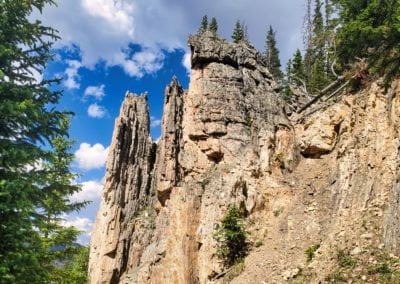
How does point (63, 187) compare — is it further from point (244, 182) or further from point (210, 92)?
point (210, 92)

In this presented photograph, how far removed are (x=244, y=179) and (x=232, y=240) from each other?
501 centimetres

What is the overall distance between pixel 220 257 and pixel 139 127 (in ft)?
72.7

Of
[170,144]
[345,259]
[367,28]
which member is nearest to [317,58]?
[170,144]

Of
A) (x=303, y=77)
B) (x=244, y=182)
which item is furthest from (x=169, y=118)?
Result: (x=303, y=77)

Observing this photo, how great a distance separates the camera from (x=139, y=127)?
3931 cm

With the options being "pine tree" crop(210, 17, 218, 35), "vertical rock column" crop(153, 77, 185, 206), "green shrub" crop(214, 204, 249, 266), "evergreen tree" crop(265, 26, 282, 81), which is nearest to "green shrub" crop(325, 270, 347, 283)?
"green shrub" crop(214, 204, 249, 266)

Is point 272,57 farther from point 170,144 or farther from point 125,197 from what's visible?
point 125,197

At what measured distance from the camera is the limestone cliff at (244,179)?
→ 16.4 meters

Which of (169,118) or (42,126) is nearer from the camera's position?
(42,126)

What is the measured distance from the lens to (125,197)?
115 ft

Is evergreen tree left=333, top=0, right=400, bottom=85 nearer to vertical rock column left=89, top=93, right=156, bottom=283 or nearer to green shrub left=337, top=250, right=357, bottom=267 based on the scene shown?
green shrub left=337, top=250, right=357, bottom=267

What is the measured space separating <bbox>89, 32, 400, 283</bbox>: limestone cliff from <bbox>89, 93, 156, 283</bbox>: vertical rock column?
110 millimetres

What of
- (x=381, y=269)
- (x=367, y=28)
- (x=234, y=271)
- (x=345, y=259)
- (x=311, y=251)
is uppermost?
(x=367, y=28)

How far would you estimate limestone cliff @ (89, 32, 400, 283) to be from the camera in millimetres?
16359
